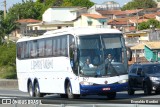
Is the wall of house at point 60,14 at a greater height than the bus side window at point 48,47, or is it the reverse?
the bus side window at point 48,47

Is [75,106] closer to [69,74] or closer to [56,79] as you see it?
[69,74]

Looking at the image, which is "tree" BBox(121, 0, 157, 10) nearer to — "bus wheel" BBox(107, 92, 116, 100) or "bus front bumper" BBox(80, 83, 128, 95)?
"bus wheel" BBox(107, 92, 116, 100)

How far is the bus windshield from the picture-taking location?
86.9ft

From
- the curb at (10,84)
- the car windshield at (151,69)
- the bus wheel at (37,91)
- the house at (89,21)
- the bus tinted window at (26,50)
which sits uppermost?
the bus tinted window at (26,50)

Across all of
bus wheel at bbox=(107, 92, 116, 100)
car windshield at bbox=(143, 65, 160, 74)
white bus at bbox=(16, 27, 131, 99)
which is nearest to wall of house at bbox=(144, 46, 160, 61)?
car windshield at bbox=(143, 65, 160, 74)

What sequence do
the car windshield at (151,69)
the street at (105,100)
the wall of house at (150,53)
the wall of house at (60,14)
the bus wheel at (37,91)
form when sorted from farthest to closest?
1. the wall of house at (60,14)
2. the wall of house at (150,53)
3. the bus wheel at (37,91)
4. the car windshield at (151,69)
5. the street at (105,100)

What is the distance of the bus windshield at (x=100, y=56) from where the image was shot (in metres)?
26.5

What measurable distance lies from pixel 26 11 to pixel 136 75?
134468 mm

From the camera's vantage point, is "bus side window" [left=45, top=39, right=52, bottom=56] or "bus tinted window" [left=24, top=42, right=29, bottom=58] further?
"bus tinted window" [left=24, top=42, right=29, bottom=58]

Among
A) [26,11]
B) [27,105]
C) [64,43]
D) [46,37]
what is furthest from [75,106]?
[26,11]

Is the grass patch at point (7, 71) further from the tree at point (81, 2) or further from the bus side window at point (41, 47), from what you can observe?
the tree at point (81, 2)

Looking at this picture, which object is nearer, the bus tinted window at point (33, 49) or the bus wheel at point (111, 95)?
the bus wheel at point (111, 95)

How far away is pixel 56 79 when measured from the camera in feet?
98.2

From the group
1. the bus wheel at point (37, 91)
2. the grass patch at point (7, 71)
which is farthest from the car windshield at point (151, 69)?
the grass patch at point (7, 71)
